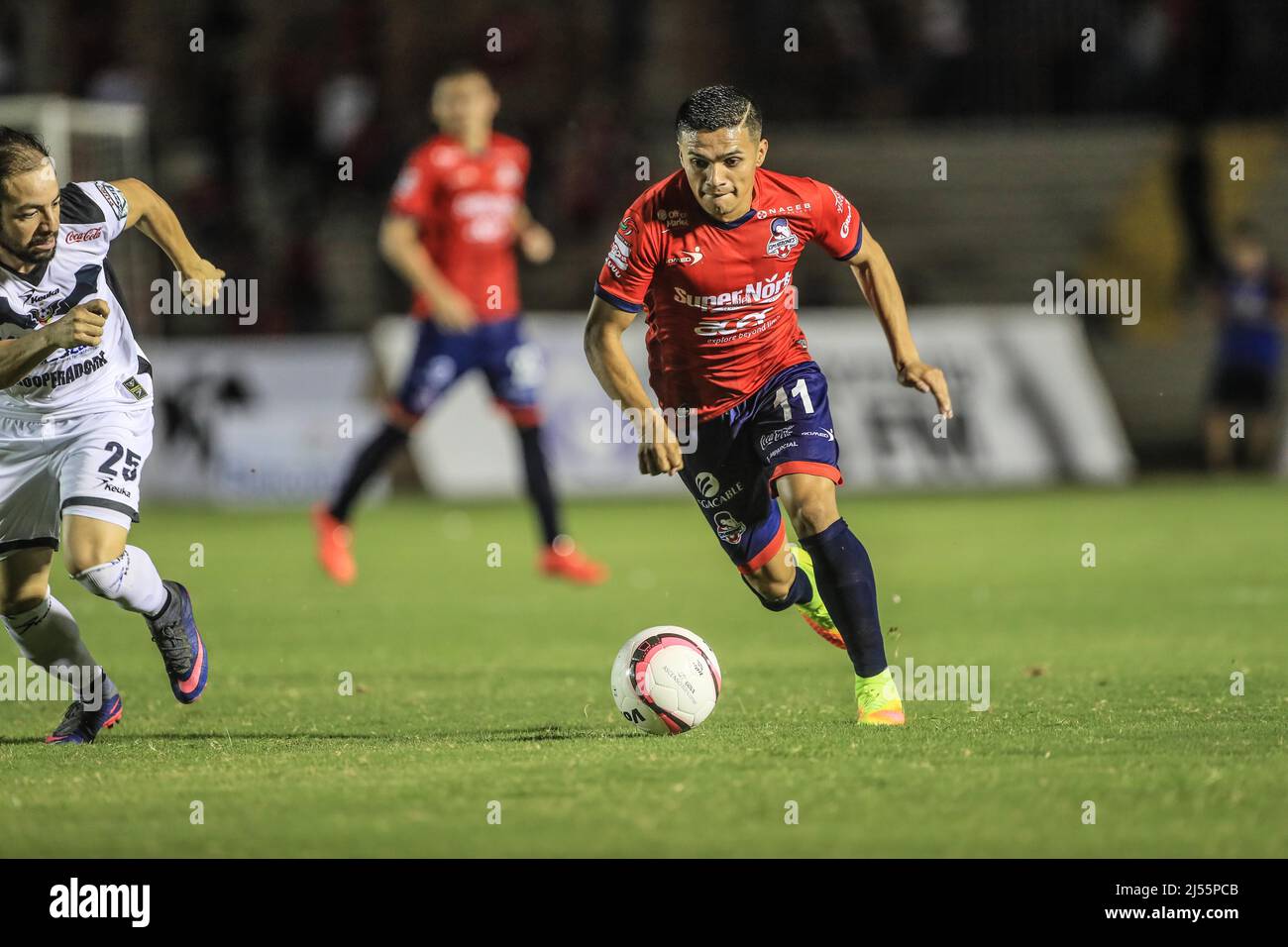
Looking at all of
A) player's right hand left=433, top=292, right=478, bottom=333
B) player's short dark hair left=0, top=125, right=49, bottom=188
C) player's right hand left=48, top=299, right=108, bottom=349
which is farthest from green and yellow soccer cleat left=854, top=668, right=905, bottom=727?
player's right hand left=433, top=292, right=478, bottom=333

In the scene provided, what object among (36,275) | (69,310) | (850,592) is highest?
(36,275)

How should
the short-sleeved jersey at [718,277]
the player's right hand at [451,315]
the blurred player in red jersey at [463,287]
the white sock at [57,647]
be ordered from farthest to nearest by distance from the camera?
1. the blurred player in red jersey at [463,287]
2. the player's right hand at [451,315]
3. the white sock at [57,647]
4. the short-sleeved jersey at [718,277]

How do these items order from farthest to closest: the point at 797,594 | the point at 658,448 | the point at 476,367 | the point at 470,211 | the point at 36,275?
the point at 470,211 → the point at 476,367 → the point at 797,594 → the point at 36,275 → the point at 658,448

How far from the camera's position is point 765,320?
702 cm

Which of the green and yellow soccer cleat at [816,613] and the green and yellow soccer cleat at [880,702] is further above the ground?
the green and yellow soccer cleat at [816,613]

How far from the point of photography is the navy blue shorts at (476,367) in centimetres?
1174

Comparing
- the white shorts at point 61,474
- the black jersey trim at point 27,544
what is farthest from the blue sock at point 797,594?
the black jersey trim at point 27,544

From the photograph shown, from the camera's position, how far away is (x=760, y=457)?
276 inches

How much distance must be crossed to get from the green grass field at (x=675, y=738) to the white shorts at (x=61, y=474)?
78cm

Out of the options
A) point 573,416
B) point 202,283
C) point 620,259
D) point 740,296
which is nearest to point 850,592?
point 740,296

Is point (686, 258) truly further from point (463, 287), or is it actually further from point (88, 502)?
point (463, 287)

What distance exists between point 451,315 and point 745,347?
473cm

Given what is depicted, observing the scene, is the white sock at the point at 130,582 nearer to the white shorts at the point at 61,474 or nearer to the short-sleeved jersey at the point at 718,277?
the white shorts at the point at 61,474
